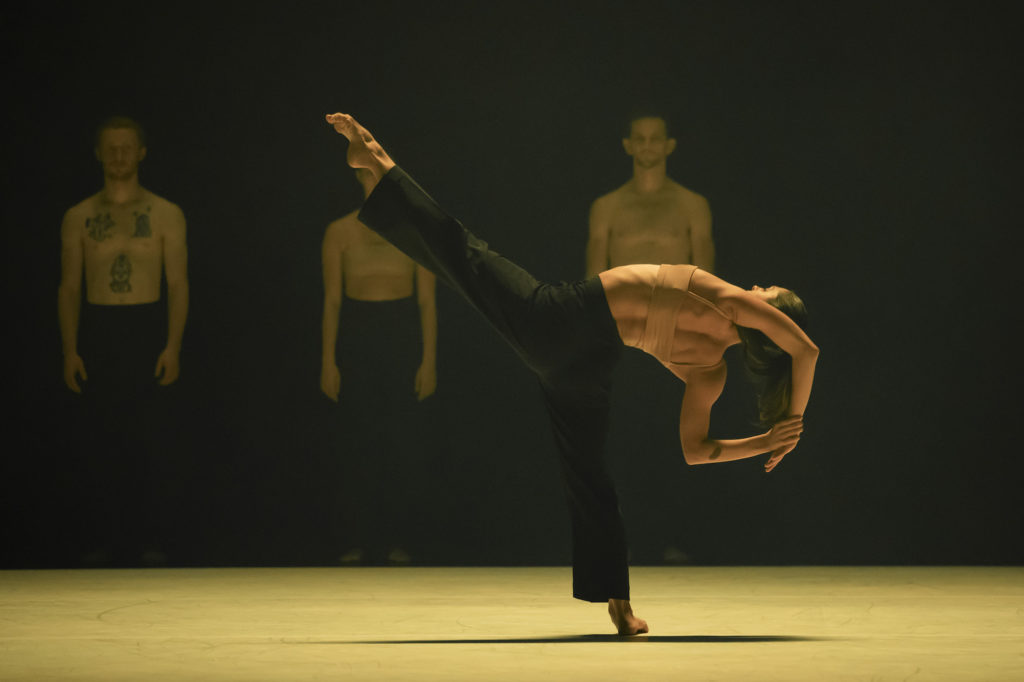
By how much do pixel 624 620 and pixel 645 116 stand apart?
299 centimetres

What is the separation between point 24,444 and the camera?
6488mm

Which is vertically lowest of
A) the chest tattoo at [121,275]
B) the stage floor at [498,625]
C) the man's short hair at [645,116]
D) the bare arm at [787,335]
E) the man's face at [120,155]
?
the stage floor at [498,625]

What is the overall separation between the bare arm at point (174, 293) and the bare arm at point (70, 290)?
1.31 ft

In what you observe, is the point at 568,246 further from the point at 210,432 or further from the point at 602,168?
the point at 210,432

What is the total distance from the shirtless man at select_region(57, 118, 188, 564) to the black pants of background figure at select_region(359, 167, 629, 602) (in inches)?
104

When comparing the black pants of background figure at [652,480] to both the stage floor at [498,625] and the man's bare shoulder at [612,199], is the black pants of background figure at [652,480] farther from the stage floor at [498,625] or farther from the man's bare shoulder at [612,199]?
the man's bare shoulder at [612,199]

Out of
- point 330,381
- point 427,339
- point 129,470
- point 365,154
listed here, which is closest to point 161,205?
point 330,381

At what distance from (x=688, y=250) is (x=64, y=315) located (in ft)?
9.60

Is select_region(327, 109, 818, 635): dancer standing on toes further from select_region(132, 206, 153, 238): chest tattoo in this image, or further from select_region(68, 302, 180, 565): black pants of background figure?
select_region(68, 302, 180, 565): black pants of background figure

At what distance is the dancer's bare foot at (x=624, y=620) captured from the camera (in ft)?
13.7

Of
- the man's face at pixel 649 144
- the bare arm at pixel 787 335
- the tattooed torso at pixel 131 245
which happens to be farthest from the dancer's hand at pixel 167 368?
the bare arm at pixel 787 335

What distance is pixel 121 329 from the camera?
6516 millimetres

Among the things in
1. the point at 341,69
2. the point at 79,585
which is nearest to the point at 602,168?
the point at 341,69

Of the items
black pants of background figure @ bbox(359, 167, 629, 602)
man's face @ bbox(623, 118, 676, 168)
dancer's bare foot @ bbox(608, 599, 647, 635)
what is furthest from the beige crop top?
man's face @ bbox(623, 118, 676, 168)
